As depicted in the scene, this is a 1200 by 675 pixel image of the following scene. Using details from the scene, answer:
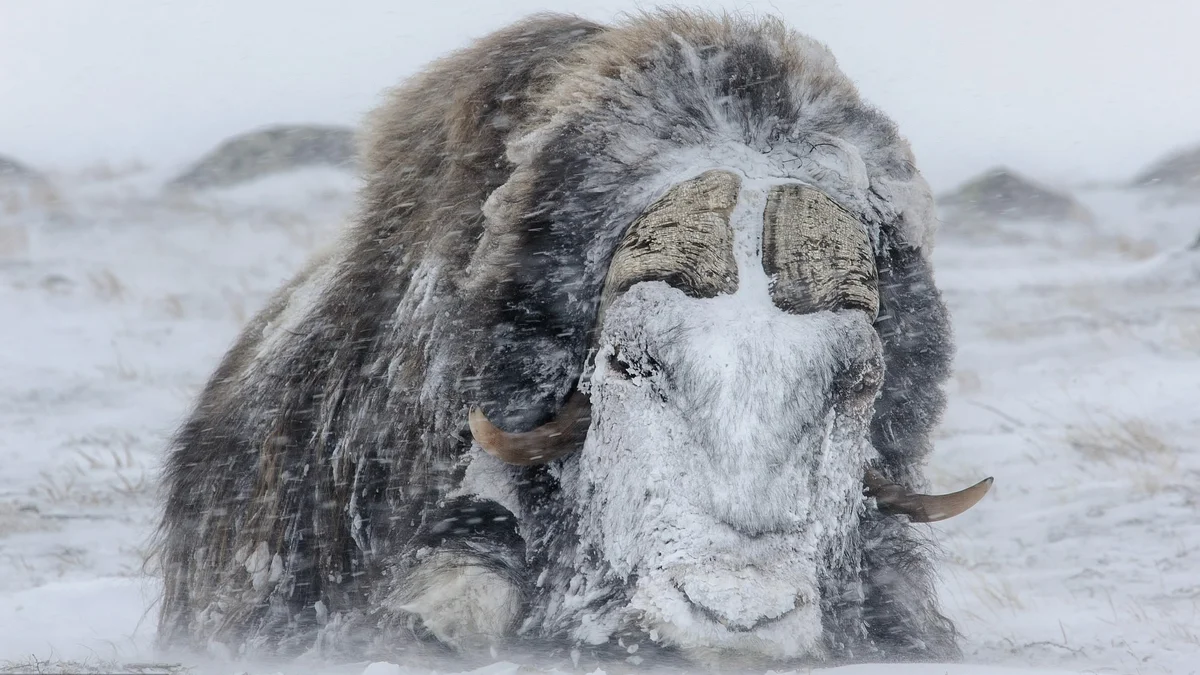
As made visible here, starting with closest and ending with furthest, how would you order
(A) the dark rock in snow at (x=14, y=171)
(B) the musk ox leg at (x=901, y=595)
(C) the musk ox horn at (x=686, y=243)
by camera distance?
1. (C) the musk ox horn at (x=686, y=243)
2. (B) the musk ox leg at (x=901, y=595)
3. (A) the dark rock in snow at (x=14, y=171)

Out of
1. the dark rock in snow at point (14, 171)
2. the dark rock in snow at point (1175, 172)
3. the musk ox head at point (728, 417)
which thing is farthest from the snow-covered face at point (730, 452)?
the dark rock in snow at point (1175, 172)

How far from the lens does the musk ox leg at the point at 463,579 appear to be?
2.88m

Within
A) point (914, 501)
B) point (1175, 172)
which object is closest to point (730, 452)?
point (914, 501)

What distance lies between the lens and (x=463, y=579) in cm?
294

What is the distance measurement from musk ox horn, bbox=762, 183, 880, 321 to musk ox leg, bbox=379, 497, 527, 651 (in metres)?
0.89

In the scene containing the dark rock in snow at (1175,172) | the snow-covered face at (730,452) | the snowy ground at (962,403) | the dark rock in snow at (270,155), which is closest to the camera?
the snow-covered face at (730,452)

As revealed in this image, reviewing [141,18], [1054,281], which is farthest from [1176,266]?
[141,18]

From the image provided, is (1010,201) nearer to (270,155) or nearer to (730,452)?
(270,155)

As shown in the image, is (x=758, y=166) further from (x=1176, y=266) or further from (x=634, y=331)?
(x=1176, y=266)

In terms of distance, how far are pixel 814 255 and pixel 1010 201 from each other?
10.1 meters

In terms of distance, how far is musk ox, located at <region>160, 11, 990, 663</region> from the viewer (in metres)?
2.62

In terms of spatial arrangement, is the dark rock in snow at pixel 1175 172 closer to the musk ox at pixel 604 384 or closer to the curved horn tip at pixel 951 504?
the musk ox at pixel 604 384

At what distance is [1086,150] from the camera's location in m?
13.6

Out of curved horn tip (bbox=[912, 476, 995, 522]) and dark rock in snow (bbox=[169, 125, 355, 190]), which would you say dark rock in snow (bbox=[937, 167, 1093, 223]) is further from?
curved horn tip (bbox=[912, 476, 995, 522])
